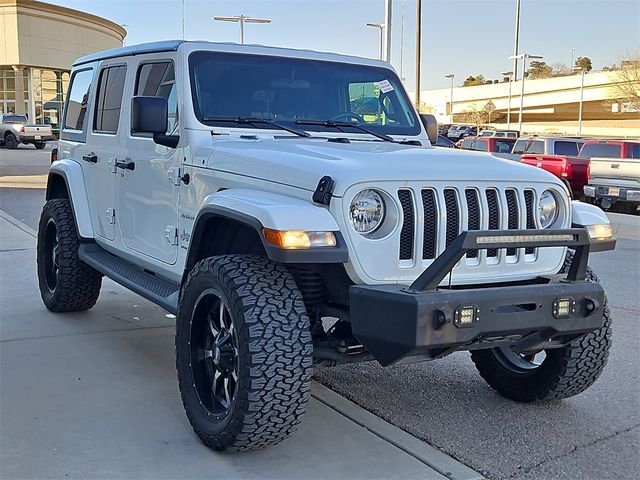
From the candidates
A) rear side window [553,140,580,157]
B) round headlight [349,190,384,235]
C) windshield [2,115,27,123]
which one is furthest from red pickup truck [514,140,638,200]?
windshield [2,115,27,123]

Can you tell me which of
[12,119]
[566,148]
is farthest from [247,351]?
[12,119]

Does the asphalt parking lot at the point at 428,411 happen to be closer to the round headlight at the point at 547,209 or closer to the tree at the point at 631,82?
the round headlight at the point at 547,209

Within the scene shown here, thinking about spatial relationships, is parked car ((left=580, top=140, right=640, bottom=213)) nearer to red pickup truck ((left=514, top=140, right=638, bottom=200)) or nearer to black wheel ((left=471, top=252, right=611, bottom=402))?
red pickup truck ((left=514, top=140, right=638, bottom=200))


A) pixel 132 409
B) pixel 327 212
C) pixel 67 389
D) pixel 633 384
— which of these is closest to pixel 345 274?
pixel 327 212

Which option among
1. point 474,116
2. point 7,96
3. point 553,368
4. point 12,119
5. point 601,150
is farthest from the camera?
point 474,116

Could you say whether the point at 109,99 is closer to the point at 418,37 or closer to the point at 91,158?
the point at 91,158

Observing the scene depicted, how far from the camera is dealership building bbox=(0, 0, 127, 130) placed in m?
45.7

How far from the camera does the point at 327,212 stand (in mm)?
3375

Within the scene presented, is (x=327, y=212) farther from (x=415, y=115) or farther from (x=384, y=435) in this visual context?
(x=415, y=115)

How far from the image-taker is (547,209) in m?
3.86

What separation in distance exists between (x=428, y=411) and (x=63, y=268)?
3182mm

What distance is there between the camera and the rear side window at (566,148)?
19.9 meters

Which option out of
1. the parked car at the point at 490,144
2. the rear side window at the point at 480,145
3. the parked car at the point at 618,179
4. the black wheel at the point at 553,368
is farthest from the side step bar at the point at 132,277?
the rear side window at the point at 480,145

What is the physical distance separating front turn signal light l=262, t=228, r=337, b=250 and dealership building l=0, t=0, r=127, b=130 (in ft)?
144
